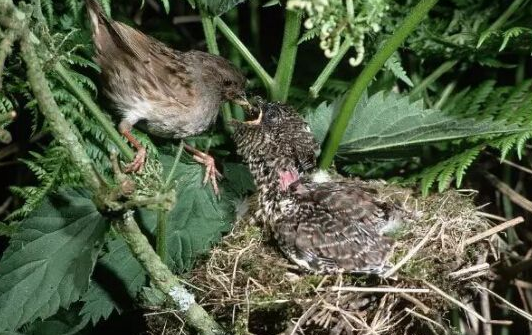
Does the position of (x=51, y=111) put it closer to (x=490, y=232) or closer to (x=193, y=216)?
(x=193, y=216)

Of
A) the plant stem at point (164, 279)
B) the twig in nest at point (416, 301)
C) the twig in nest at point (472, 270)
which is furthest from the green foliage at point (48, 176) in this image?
the twig in nest at point (472, 270)

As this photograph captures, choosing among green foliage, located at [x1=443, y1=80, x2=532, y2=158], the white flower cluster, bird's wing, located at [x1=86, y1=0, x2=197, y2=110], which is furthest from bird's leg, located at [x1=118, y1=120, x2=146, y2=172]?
green foliage, located at [x1=443, y1=80, x2=532, y2=158]

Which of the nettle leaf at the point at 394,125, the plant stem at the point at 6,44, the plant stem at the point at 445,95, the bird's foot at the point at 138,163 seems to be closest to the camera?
the plant stem at the point at 6,44

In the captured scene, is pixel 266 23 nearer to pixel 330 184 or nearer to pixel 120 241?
pixel 330 184

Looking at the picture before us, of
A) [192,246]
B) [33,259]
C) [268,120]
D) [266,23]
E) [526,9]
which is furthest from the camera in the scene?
[266,23]

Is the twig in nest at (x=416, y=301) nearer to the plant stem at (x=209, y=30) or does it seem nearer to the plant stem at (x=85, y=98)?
the plant stem at (x=85, y=98)

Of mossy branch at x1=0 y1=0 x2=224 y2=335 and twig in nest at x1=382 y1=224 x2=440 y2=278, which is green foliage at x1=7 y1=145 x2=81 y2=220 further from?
twig in nest at x1=382 y1=224 x2=440 y2=278

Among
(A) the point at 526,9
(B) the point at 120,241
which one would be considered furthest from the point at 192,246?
(A) the point at 526,9
